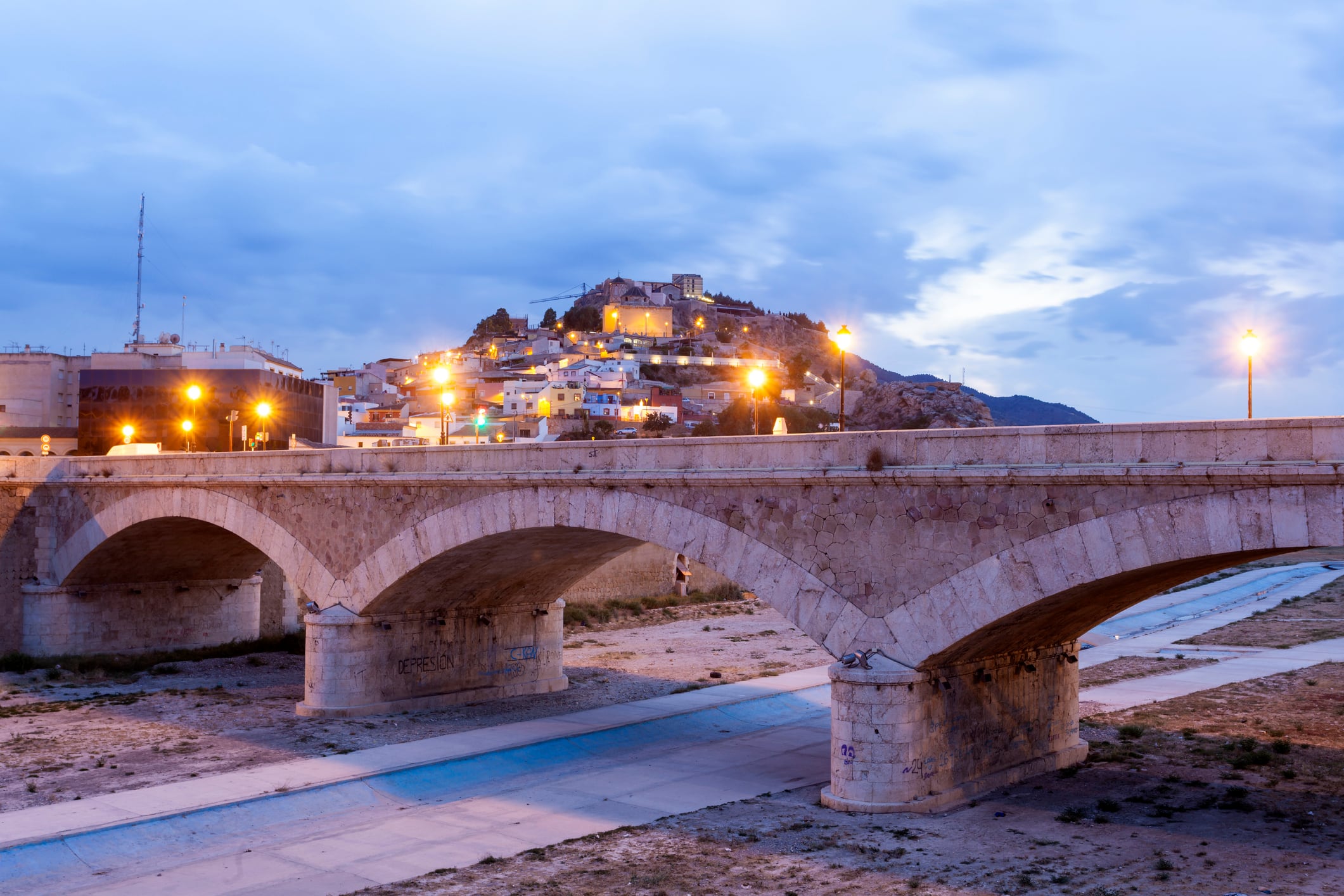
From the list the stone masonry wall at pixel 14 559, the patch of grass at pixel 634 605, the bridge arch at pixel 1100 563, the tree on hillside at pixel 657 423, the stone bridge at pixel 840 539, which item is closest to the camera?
the bridge arch at pixel 1100 563

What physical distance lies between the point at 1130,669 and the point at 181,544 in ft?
87.0

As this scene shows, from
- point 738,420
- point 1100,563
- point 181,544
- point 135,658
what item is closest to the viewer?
point 1100,563

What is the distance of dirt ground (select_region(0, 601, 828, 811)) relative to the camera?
20.5 metres

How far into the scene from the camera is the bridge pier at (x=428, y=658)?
24.9 metres

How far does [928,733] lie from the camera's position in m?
16.5

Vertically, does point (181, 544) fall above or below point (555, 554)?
above

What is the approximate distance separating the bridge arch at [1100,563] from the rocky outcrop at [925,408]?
118 feet

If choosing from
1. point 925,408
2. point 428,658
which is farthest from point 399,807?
point 925,408

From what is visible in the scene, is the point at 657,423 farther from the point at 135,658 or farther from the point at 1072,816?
the point at 1072,816

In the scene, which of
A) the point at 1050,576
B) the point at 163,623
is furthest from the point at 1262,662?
the point at 163,623

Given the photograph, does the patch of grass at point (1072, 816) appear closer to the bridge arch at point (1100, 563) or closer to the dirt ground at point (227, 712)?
the bridge arch at point (1100, 563)

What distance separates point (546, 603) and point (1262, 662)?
1945 centimetres

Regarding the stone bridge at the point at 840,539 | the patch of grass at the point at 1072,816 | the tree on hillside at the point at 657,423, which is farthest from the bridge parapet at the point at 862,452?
the tree on hillside at the point at 657,423

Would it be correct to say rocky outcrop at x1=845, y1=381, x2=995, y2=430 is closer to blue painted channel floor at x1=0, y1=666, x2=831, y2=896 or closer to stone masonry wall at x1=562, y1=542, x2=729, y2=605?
stone masonry wall at x1=562, y1=542, x2=729, y2=605
